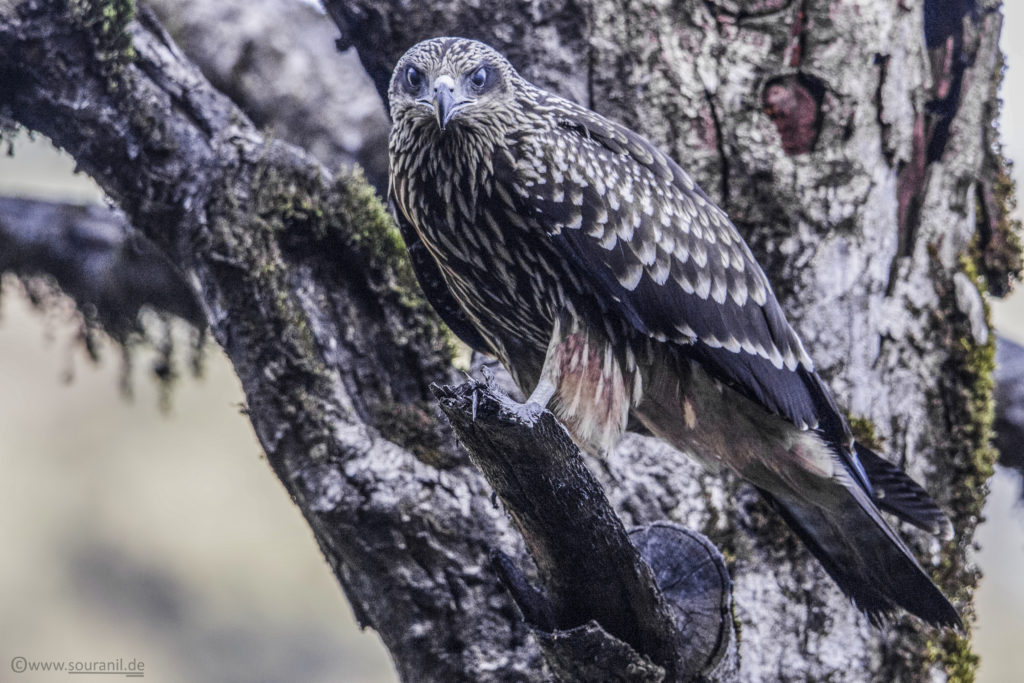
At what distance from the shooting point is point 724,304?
2887 millimetres

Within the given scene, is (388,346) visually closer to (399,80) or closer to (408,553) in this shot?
(408,553)

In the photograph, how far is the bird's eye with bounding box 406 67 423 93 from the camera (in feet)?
8.66

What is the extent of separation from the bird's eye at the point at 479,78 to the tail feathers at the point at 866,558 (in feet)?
5.18

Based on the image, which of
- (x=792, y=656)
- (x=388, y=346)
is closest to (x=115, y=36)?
(x=388, y=346)

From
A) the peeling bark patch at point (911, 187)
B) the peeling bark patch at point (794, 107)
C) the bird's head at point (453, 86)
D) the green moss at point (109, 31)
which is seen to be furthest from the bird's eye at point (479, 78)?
the peeling bark patch at point (911, 187)

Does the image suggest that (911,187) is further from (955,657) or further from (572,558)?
(572,558)

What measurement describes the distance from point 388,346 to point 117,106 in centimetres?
120

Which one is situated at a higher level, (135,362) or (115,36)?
(135,362)

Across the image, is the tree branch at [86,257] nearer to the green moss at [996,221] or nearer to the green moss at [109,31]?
the green moss at [109,31]

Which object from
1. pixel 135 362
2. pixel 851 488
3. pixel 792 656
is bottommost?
pixel 792 656

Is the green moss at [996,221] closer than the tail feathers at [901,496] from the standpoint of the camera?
No

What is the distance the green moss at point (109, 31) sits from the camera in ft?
10.2

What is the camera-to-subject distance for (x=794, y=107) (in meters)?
3.35

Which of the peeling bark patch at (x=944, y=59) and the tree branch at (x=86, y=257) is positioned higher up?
the tree branch at (x=86, y=257)
